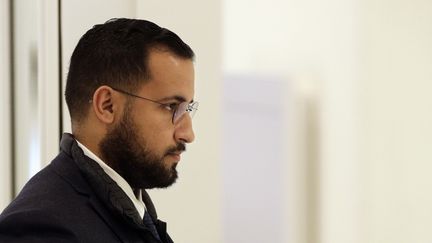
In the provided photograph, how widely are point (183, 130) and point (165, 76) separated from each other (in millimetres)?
86

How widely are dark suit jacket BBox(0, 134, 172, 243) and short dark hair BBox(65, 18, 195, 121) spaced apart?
0.23ft

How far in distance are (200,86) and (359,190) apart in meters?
1.17

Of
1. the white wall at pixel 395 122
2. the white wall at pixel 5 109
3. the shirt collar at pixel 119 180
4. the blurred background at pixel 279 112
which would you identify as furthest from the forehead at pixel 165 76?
the white wall at pixel 395 122

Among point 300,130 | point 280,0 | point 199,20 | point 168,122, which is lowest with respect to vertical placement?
point 300,130

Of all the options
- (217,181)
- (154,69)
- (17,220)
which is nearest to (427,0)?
(217,181)

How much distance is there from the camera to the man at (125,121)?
0.85 metres

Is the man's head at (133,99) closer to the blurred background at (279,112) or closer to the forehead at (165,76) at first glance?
the forehead at (165,76)

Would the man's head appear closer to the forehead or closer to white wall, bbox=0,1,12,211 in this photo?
the forehead

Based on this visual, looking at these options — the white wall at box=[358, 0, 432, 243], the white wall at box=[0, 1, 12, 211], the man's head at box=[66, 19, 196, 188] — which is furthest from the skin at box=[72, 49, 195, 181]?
the white wall at box=[358, 0, 432, 243]

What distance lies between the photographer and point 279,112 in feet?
8.63

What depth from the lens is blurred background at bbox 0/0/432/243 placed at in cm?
144

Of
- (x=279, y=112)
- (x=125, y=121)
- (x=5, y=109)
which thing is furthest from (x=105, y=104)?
(x=279, y=112)

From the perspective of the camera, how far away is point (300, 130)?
2.71 meters

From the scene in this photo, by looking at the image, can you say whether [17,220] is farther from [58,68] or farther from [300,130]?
[300,130]
